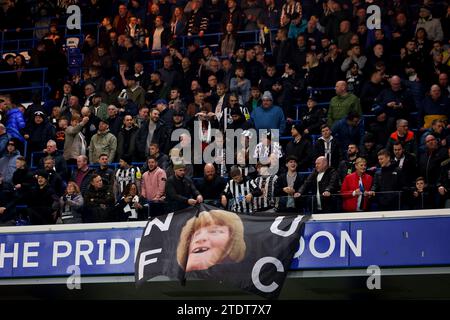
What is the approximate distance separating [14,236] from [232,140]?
3528 millimetres

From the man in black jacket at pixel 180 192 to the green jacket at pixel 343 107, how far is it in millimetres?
2853

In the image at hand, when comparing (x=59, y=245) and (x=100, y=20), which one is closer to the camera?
(x=59, y=245)

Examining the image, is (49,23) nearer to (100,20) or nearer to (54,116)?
(100,20)

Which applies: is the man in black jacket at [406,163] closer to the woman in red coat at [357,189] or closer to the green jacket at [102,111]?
the woman in red coat at [357,189]

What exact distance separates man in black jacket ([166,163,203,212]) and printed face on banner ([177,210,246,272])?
25cm

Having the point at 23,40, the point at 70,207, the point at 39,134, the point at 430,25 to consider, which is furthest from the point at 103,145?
the point at 23,40

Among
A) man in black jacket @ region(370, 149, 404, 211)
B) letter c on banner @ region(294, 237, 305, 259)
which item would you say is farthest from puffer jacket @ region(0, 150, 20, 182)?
Answer: man in black jacket @ region(370, 149, 404, 211)

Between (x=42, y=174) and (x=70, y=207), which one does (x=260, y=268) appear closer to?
(x=70, y=207)

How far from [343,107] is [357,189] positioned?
292 centimetres

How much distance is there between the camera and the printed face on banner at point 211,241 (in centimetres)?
1402

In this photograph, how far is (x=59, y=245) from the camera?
49.0 ft

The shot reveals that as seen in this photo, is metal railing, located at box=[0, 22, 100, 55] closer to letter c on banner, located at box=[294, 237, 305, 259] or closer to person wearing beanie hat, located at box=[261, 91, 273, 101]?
person wearing beanie hat, located at box=[261, 91, 273, 101]

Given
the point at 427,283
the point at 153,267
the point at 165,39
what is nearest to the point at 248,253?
the point at 153,267

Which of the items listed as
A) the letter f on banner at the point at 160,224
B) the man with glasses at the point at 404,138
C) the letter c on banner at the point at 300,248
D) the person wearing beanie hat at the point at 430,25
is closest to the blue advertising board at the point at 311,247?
the letter c on banner at the point at 300,248
